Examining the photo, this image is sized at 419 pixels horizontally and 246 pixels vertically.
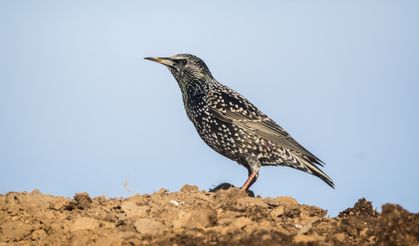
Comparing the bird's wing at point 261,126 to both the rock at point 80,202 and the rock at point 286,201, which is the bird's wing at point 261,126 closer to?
the rock at point 286,201

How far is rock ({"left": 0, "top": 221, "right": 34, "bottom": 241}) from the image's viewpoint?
7.21 meters

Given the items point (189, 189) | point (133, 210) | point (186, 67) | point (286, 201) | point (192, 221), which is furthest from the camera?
point (186, 67)

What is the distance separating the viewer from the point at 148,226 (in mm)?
6855

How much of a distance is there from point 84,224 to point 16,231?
0.76m

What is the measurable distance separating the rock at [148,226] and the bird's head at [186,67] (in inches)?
176

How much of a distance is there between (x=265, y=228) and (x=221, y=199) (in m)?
1.36

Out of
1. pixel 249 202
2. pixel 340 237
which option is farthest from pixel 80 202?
pixel 340 237

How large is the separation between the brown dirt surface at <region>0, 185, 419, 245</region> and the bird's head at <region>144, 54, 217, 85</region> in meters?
3.07

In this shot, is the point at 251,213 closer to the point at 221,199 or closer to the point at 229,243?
the point at 221,199

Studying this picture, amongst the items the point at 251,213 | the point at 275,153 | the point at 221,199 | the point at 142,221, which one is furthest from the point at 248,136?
the point at 142,221

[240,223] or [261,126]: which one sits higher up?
[261,126]

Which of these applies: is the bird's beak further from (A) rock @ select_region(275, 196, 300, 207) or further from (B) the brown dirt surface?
(A) rock @ select_region(275, 196, 300, 207)

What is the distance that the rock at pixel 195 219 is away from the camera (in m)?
6.78

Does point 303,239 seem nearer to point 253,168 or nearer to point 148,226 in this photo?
point 148,226
